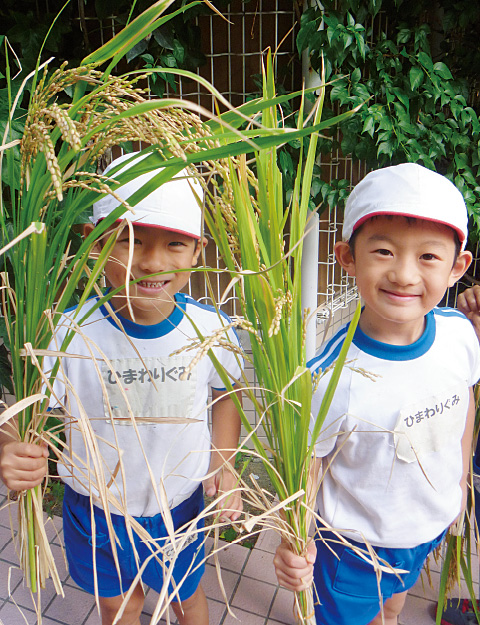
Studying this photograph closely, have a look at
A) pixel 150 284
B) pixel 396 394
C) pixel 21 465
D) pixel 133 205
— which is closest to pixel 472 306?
pixel 396 394

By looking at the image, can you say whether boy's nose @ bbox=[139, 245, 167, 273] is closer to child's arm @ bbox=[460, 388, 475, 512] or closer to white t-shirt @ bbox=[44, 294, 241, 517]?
white t-shirt @ bbox=[44, 294, 241, 517]

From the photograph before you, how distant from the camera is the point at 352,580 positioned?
46.1 inches

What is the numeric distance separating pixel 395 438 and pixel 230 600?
128 cm

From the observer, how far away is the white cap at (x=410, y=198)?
93cm

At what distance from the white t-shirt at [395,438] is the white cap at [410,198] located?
0.32 meters

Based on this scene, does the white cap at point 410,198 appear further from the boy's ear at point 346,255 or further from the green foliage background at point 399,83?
the green foliage background at point 399,83

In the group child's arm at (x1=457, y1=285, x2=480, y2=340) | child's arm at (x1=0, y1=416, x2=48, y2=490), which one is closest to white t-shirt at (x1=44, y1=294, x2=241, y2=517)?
child's arm at (x1=0, y1=416, x2=48, y2=490)

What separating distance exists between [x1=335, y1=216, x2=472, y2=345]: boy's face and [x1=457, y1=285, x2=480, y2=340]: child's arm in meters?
0.40

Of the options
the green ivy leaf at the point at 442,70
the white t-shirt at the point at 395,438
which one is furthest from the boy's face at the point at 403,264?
the green ivy leaf at the point at 442,70

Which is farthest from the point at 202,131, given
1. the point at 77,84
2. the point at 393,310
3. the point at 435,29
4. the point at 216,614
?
the point at 435,29

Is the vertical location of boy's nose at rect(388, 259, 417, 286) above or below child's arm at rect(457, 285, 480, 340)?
above

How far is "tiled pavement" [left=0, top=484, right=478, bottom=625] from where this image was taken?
176 cm

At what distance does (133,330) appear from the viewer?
123 centimetres

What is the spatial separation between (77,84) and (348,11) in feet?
6.92
